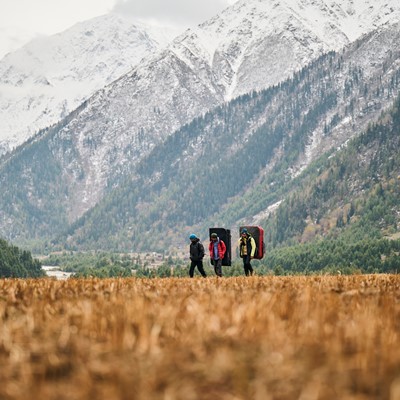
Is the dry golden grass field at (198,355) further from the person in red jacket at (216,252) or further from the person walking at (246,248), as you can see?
the person walking at (246,248)

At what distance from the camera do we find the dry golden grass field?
4.63m

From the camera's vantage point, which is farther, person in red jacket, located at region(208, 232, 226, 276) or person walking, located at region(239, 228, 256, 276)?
person walking, located at region(239, 228, 256, 276)

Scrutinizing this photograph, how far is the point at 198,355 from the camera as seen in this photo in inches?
214

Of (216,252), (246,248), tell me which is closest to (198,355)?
(216,252)

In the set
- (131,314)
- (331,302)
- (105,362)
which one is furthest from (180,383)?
(331,302)

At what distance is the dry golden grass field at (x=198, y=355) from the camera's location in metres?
4.63

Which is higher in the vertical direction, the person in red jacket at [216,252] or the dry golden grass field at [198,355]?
the dry golden grass field at [198,355]

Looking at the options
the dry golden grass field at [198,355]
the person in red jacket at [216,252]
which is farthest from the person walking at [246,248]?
the dry golden grass field at [198,355]

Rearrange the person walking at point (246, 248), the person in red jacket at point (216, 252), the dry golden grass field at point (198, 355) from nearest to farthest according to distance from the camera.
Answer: the dry golden grass field at point (198, 355), the person in red jacket at point (216, 252), the person walking at point (246, 248)

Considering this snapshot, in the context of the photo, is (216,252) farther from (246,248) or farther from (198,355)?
(198,355)

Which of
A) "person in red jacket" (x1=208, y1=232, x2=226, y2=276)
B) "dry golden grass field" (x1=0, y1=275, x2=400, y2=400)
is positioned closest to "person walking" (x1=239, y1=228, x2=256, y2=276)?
"person in red jacket" (x1=208, y1=232, x2=226, y2=276)

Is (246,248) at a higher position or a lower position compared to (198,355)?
lower

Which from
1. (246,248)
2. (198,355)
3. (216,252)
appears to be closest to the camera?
(198,355)

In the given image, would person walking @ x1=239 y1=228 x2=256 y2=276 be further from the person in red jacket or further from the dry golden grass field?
the dry golden grass field
